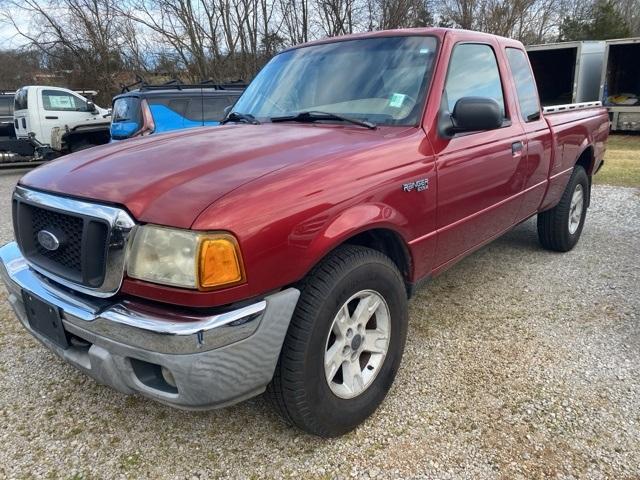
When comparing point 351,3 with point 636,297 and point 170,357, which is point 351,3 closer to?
point 636,297

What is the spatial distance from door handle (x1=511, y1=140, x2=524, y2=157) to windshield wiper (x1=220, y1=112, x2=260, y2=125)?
5.69ft

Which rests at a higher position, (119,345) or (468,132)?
(468,132)

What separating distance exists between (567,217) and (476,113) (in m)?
2.56

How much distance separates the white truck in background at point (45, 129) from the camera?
38.5 feet

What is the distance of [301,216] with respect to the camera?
1.93 m

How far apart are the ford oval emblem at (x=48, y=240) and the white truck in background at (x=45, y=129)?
10.8 m

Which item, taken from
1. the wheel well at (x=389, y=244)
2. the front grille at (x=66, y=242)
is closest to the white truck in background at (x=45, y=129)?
the front grille at (x=66, y=242)

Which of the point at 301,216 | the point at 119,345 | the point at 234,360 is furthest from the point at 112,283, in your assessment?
the point at 301,216

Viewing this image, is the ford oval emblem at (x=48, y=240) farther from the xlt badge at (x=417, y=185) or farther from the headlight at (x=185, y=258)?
the xlt badge at (x=417, y=185)

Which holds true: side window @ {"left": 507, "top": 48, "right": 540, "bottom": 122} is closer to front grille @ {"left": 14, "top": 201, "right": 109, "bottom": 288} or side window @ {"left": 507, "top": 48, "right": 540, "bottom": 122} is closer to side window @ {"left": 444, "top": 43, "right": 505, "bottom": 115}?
side window @ {"left": 444, "top": 43, "right": 505, "bottom": 115}

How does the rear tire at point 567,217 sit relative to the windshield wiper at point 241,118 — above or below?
below

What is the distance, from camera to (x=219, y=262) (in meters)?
1.75

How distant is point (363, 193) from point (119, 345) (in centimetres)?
118

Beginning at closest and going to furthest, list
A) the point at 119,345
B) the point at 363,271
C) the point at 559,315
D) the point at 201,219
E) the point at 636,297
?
1. the point at 201,219
2. the point at 119,345
3. the point at 363,271
4. the point at 559,315
5. the point at 636,297
